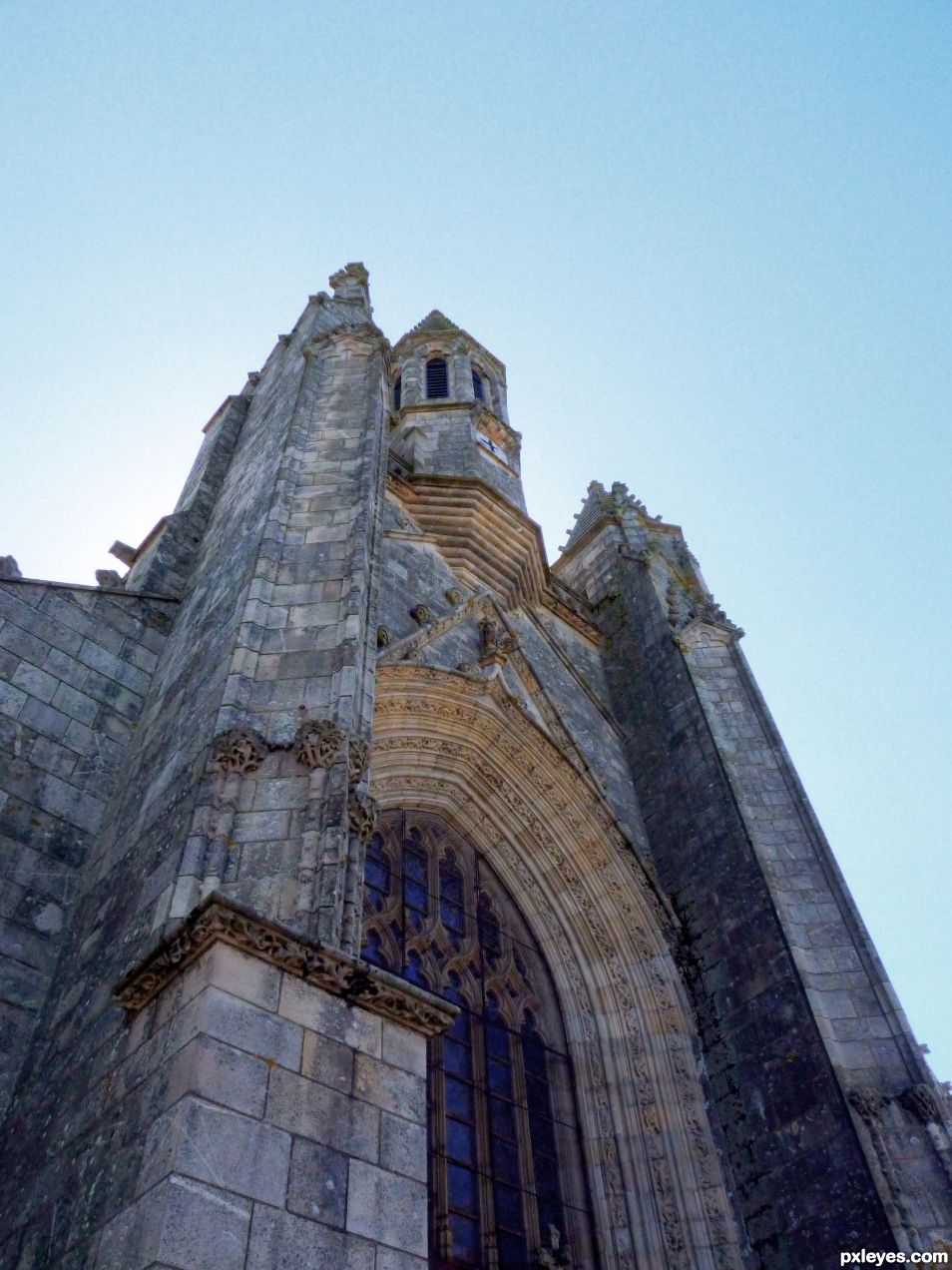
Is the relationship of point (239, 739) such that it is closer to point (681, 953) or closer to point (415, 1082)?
point (415, 1082)

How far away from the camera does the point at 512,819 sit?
31.6ft

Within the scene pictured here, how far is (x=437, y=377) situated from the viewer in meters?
18.0

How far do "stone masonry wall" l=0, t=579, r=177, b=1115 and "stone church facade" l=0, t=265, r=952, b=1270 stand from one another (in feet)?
0.08

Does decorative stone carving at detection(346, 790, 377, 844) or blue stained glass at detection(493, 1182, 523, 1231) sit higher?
decorative stone carving at detection(346, 790, 377, 844)

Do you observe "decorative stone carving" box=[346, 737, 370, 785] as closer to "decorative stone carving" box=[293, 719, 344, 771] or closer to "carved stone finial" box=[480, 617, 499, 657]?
"decorative stone carving" box=[293, 719, 344, 771]

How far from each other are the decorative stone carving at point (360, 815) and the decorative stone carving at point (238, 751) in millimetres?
510

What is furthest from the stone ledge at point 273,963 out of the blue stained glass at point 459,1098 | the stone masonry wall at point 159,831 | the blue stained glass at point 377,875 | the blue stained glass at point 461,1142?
the blue stained glass at point 377,875

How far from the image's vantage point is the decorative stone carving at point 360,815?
4756 mm

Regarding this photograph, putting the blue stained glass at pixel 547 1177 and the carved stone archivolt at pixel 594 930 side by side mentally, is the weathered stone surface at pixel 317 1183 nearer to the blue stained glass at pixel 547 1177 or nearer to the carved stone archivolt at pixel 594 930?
the blue stained glass at pixel 547 1177

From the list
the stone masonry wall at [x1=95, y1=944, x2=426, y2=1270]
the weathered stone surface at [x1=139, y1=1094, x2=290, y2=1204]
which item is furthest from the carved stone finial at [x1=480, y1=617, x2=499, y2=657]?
the weathered stone surface at [x1=139, y1=1094, x2=290, y2=1204]

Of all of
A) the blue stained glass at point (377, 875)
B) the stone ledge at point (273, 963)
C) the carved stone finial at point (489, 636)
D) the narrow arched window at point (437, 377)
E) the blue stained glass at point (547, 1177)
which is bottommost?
the stone ledge at point (273, 963)

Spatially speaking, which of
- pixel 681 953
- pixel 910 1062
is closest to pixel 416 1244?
pixel 910 1062

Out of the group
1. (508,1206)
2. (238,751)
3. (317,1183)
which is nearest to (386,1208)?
(317,1183)

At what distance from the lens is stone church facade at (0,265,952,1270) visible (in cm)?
372
